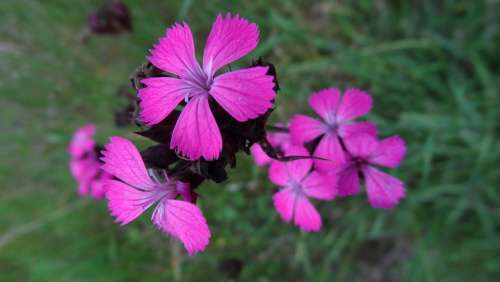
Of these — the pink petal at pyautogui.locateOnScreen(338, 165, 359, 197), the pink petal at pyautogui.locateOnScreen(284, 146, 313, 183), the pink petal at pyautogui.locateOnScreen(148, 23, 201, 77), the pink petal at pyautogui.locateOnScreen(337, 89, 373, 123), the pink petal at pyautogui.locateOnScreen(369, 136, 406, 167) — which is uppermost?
the pink petal at pyautogui.locateOnScreen(148, 23, 201, 77)

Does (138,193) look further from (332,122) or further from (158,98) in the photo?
(332,122)

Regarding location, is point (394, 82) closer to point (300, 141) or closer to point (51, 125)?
point (300, 141)

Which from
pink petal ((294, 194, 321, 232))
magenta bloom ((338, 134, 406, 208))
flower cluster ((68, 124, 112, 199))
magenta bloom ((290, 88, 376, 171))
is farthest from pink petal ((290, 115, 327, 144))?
flower cluster ((68, 124, 112, 199))

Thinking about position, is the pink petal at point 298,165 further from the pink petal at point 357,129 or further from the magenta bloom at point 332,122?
the pink petal at point 357,129

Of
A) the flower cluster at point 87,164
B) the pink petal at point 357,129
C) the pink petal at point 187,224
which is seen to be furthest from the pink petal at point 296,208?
the flower cluster at point 87,164

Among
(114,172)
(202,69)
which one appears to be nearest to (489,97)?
(202,69)

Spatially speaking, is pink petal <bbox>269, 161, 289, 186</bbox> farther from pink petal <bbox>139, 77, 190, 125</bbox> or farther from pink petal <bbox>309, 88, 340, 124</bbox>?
pink petal <bbox>139, 77, 190, 125</bbox>
